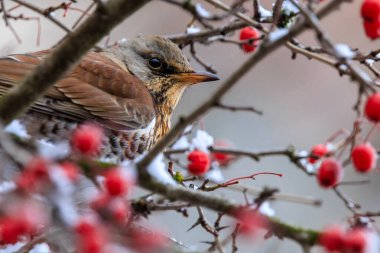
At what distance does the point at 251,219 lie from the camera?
162 centimetres

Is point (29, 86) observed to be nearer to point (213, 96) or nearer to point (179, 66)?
point (213, 96)

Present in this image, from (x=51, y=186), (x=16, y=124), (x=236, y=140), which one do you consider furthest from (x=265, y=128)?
(x=51, y=186)

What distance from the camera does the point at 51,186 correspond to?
1.47 meters

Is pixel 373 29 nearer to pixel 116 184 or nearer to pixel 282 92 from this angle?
pixel 116 184

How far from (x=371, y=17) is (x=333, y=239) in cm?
83

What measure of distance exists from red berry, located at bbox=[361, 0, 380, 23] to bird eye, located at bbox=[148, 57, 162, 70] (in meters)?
1.75

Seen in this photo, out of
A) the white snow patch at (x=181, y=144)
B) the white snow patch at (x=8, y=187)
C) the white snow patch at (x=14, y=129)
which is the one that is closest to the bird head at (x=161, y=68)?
the white snow patch at (x=181, y=144)

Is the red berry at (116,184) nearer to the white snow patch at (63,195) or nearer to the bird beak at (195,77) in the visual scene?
the white snow patch at (63,195)

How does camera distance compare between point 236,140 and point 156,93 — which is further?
point 236,140

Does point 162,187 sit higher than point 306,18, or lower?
lower

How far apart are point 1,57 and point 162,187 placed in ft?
5.64

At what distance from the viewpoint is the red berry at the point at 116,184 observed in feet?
5.19

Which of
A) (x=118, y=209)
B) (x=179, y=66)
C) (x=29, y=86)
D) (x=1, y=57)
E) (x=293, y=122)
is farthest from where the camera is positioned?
(x=293, y=122)

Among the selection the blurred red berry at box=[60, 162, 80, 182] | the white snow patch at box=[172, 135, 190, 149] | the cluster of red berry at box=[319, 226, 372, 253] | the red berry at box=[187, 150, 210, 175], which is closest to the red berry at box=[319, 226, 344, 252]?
the cluster of red berry at box=[319, 226, 372, 253]
